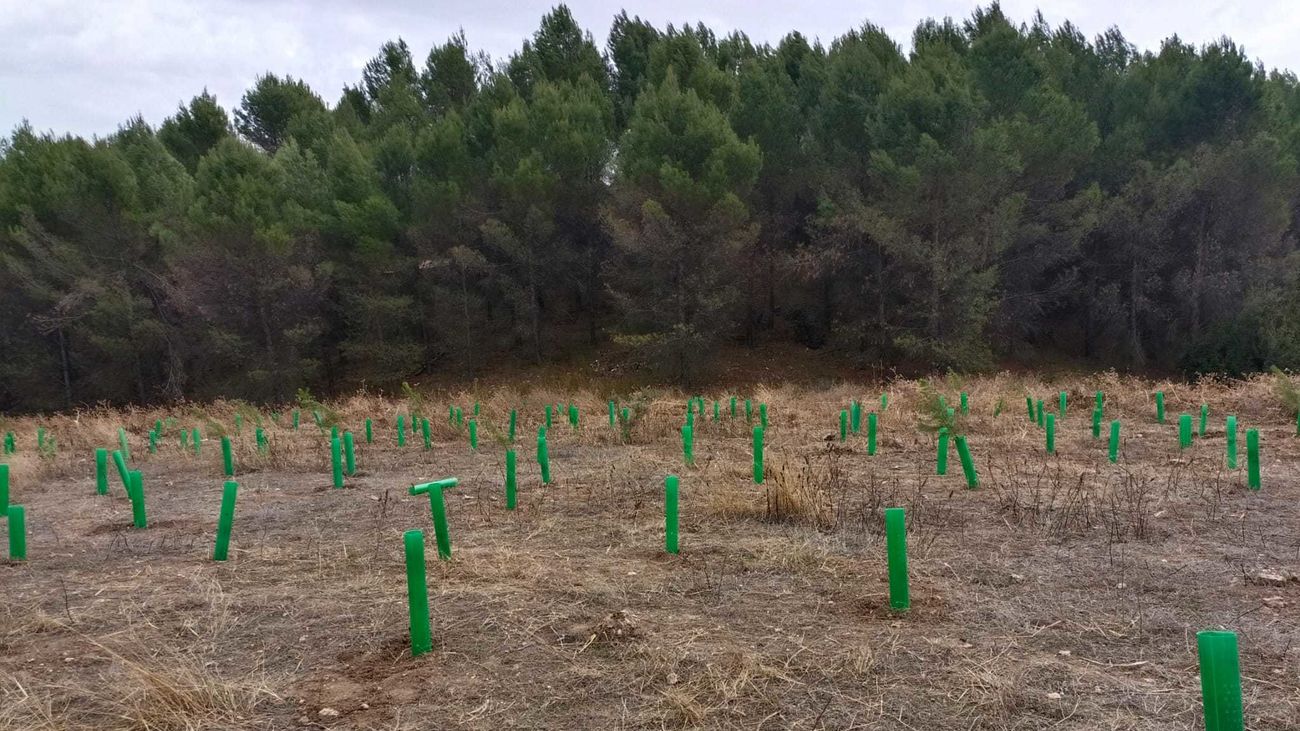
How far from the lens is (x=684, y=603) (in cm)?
413

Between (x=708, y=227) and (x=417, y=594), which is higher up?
(x=708, y=227)

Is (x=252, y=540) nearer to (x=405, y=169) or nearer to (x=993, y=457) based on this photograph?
(x=993, y=457)

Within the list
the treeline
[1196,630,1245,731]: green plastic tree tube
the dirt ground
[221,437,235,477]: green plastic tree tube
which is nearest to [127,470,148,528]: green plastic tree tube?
the dirt ground

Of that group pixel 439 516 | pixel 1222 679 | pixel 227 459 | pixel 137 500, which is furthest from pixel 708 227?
pixel 1222 679

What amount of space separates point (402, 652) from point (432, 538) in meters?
2.07

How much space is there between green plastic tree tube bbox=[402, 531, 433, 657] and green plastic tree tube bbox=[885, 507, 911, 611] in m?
1.90

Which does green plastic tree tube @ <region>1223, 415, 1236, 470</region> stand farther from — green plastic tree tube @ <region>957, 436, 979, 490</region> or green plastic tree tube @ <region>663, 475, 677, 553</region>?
green plastic tree tube @ <region>663, 475, 677, 553</region>

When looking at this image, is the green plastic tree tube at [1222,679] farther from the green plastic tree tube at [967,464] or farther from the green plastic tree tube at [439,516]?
the green plastic tree tube at [967,464]

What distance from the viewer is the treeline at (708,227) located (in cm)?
2108

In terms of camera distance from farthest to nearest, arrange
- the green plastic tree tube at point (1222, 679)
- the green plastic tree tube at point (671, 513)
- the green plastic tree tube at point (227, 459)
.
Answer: the green plastic tree tube at point (227, 459) < the green plastic tree tube at point (671, 513) < the green plastic tree tube at point (1222, 679)

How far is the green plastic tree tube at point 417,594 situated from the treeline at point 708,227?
17537mm

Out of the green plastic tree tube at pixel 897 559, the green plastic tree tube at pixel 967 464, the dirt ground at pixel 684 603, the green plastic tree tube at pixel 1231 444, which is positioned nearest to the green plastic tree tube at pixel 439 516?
the dirt ground at pixel 684 603

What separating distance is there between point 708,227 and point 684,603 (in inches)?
682

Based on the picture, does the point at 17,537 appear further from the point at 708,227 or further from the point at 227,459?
the point at 708,227
